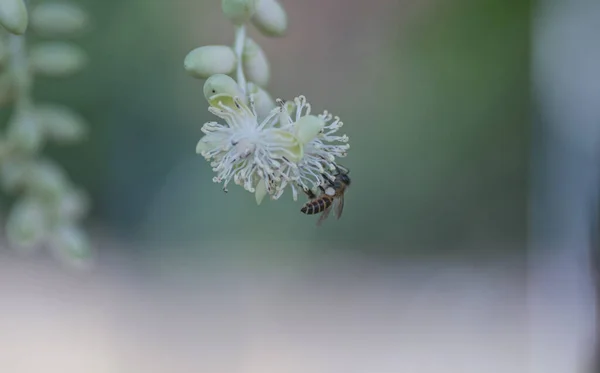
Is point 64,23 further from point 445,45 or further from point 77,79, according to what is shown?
point 445,45

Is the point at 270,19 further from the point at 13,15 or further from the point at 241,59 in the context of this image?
the point at 13,15

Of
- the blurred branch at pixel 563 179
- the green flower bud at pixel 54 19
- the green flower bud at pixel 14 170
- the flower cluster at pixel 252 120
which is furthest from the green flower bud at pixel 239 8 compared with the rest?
the blurred branch at pixel 563 179

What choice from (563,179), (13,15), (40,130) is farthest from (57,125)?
(563,179)

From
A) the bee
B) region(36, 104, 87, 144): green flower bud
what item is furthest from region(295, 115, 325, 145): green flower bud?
region(36, 104, 87, 144): green flower bud

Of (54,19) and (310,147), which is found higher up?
(54,19)

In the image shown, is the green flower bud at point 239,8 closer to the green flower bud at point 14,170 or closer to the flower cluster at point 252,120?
the flower cluster at point 252,120

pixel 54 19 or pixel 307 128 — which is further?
pixel 54 19
